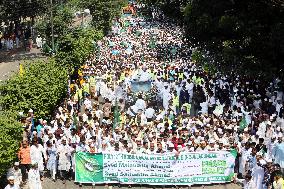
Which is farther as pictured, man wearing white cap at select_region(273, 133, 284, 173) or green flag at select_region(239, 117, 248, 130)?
green flag at select_region(239, 117, 248, 130)

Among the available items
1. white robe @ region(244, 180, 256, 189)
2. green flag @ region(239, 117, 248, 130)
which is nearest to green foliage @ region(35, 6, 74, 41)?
green flag @ region(239, 117, 248, 130)

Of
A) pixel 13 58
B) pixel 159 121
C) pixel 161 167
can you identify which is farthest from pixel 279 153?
pixel 13 58

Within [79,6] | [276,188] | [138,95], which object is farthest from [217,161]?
[79,6]

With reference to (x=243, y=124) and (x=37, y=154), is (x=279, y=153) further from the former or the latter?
(x=37, y=154)

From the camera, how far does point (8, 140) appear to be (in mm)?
14383

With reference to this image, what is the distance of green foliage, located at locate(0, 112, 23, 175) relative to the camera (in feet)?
46.2

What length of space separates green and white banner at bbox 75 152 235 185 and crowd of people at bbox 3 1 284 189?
0.26 m

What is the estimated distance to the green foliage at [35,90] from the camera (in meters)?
18.3

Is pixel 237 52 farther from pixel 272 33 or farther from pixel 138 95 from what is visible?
pixel 138 95

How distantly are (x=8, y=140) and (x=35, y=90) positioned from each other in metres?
5.07

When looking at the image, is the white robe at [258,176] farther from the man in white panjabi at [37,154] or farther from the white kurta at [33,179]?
the man in white panjabi at [37,154]

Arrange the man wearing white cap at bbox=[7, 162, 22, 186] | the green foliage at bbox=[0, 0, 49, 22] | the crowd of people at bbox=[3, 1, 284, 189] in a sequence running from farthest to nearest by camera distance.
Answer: the green foliage at bbox=[0, 0, 49, 22], the crowd of people at bbox=[3, 1, 284, 189], the man wearing white cap at bbox=[7, 162, 22, 186]

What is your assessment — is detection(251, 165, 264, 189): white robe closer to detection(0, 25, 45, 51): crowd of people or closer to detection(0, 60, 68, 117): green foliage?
detection(0, 60, 68, 117): green foliage

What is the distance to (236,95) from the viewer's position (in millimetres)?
20484
